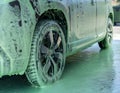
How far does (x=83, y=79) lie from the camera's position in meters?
5.49

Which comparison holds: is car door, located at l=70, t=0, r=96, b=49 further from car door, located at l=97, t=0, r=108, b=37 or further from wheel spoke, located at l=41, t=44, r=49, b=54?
wheel spoke, located at l=41, t=44, r=49, b=54

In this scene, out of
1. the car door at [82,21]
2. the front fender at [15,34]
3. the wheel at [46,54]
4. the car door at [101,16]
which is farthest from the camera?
the car door at [101,16]

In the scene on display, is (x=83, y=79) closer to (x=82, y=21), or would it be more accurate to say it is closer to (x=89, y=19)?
(x=82, y=21)

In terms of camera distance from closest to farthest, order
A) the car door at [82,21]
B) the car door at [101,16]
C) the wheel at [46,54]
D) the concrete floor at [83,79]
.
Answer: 1. the wheel at [46,54]
2. the concrete floor at [83,79]
3. the car door at [82,21]
4. the car door at [101,16]

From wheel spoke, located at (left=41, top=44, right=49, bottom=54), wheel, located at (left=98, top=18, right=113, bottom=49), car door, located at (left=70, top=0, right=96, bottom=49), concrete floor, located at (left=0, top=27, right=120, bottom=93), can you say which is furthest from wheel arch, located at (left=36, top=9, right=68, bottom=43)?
wheel, located at (left=98, top=18, right=113, bottom=49)

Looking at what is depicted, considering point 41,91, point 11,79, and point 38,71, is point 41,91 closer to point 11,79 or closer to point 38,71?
point 38,71

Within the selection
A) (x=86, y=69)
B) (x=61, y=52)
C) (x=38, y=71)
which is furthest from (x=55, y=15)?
(x=86, y=69)

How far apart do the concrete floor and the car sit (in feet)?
0.63

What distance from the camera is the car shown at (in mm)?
4246

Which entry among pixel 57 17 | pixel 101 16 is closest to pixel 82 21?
pixel 57 17

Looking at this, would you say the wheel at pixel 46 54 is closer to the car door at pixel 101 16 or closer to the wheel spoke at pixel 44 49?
the wheel spoke at pixel 44 49

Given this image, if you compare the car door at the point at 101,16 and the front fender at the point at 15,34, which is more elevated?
the front fender at the point at 15,34

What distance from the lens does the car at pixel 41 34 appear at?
13.9ft

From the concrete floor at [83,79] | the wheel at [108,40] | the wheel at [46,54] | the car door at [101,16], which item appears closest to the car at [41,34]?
the wheel at [46,54]
